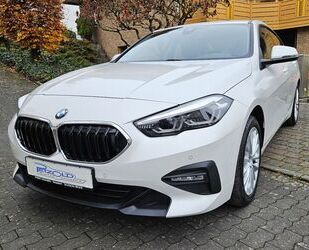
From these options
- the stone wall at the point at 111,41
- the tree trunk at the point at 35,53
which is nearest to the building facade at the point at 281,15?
the stone wall at the point at 111,41

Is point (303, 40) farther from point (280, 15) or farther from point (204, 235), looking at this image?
point (204, 235)

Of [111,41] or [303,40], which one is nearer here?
[303,40]

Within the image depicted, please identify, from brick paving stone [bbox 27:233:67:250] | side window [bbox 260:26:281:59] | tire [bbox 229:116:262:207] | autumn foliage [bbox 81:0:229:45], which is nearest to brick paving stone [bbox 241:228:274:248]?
tire [bbox 229:116:262:207]

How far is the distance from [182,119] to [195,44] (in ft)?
5.56

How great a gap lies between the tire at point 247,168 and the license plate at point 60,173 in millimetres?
1067

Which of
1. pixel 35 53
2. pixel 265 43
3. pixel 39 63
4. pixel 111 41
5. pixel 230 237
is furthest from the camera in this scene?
pixel 111 41

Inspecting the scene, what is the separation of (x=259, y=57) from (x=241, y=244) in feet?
5.72

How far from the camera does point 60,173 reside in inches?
103

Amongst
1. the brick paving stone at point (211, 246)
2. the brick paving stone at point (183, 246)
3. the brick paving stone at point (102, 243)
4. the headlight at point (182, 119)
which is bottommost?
the brick paving stone at point (211, 246)

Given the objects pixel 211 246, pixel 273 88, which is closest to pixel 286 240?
pixel 211 246

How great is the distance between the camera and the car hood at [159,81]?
8.68ft

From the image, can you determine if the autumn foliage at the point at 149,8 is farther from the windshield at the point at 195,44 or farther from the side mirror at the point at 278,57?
the side mirror at the point at 278,57

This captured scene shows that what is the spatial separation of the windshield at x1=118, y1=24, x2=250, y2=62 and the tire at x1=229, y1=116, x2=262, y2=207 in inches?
30.2

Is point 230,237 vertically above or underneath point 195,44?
underneath
